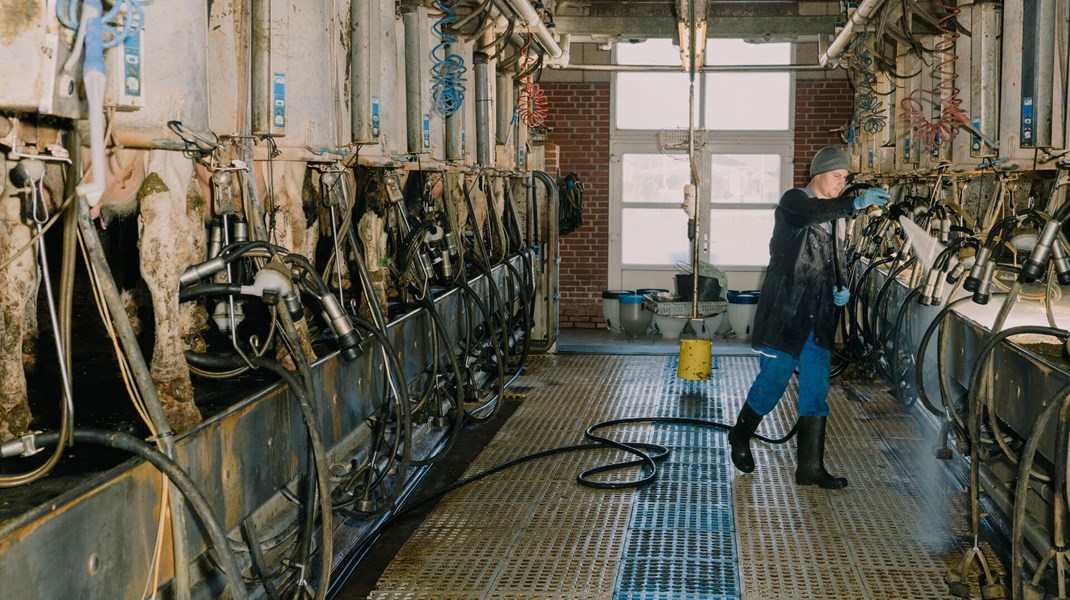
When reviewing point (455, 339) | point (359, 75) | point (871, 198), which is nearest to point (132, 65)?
point (359, 75)

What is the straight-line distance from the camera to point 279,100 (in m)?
3.62

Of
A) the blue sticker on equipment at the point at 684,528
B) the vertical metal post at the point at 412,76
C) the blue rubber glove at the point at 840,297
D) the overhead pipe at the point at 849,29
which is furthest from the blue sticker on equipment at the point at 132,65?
the overhead pipe at the point at 849,29

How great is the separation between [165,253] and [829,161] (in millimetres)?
3350

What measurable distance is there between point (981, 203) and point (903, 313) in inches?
53.2

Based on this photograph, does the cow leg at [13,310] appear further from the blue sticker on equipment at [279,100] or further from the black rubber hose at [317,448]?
the blue sticker on equipment at [279,100]

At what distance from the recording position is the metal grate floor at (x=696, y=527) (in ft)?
12.3

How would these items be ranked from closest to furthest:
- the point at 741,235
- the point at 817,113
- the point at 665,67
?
the point at 665,67
the point at 817,113
the point at 741,235

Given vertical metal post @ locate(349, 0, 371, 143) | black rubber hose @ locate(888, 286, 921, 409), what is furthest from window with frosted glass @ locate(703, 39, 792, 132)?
vertical metal post @ locate(349, 0, 371, 143)

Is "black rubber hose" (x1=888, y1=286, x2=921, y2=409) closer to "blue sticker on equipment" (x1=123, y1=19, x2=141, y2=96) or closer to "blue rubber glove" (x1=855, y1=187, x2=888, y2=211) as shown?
"blue rubber glove" (x1=855, y1=187, x2=888, y2=211)

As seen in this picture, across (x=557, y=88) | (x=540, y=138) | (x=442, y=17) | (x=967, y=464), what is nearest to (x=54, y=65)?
(x=442, y=17)

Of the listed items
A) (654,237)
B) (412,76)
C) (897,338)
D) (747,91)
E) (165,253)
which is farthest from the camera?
(654,237)

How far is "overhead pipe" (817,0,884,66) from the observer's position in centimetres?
634

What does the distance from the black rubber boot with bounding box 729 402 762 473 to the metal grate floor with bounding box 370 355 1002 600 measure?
3.1 inches

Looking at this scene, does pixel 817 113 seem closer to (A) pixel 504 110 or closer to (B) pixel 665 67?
Answer: (B) pixel 665 67
